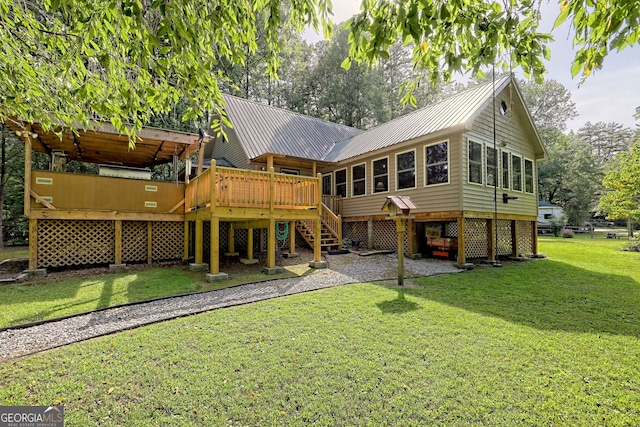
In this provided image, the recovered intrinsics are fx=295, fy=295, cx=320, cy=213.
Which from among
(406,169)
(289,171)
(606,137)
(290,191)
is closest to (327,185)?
(289,171)

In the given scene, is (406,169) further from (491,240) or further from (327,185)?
(327,185)

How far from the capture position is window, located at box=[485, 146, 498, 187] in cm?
1078

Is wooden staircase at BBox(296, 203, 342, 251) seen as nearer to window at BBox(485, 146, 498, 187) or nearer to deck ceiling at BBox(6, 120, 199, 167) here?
deck ceiling at BBox(6, 120, 199, 167)

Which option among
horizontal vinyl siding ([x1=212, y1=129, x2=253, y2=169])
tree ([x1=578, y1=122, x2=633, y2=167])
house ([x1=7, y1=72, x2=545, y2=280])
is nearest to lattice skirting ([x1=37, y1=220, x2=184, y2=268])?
house ([x1=7, y1=72, x2=545, y2=280])

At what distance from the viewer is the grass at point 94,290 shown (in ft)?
16.7

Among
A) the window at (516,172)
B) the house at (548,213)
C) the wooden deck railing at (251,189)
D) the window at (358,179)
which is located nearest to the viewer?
the wooden deck railing at (251,189)

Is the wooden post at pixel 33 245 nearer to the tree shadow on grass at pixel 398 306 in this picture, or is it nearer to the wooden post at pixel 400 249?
the tree shadow on grass at pixel 398 306

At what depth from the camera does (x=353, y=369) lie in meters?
3.17

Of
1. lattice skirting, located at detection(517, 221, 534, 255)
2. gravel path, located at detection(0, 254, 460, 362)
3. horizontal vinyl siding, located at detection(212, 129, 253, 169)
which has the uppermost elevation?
horizontal vinyl siding, located at detection(212, 129, 253, 169)

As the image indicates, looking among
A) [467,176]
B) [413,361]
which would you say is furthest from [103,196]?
[467,176]

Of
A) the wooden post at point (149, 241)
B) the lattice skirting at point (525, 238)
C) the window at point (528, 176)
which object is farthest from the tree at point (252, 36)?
the lattice skirting at point (525, 238)

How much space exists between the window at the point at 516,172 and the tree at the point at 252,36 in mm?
10812

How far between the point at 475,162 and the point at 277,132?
9.12 metres

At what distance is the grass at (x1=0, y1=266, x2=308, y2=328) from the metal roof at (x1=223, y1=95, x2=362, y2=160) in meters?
6.09
